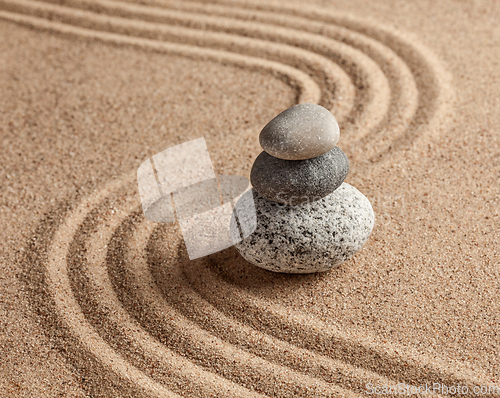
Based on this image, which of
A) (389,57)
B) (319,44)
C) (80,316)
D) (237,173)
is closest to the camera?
(80,316)

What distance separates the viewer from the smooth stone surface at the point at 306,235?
2.57 metres

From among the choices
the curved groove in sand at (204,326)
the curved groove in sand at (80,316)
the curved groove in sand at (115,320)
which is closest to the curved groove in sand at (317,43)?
the curved groove in sand at (204,326)

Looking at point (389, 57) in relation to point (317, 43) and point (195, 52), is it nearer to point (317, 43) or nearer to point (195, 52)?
point (317, 43)

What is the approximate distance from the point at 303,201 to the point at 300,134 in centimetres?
37

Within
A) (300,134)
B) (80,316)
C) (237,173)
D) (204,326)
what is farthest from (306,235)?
(80,316)

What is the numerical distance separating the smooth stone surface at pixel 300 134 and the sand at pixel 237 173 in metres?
0.73

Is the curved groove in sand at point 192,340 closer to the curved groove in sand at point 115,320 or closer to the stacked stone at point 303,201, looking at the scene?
the curved groove in sand at point 115,320

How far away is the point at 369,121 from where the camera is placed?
3736 mm

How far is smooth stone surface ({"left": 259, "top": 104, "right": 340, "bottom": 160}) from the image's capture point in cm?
240

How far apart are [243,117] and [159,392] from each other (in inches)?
82.8

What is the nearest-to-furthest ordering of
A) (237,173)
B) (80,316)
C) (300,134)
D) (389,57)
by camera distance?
(300,134) < (80,316) < (237,173) < (389,57)

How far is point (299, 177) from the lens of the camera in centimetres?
248

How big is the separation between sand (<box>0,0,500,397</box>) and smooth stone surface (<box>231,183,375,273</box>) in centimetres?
20

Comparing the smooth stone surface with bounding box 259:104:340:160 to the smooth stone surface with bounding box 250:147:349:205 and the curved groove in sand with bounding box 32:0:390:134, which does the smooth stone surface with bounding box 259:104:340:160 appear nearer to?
the smooth stone surface with bounding box 250:147:349:205
